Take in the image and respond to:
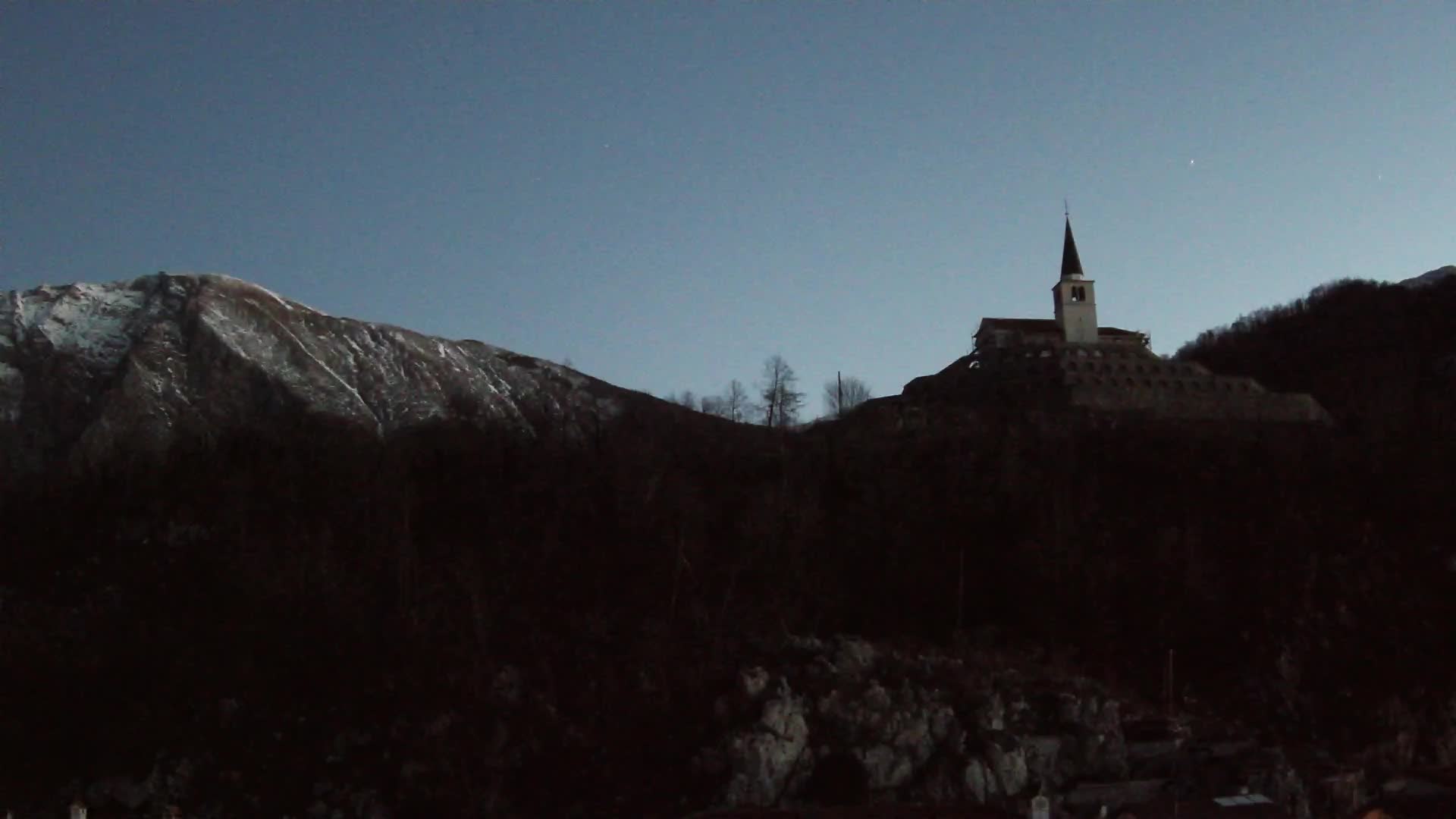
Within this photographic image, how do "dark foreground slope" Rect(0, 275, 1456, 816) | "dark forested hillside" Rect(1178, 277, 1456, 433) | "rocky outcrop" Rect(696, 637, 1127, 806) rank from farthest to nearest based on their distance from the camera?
"dark forested hillside" Rect(1178, 277, 1456, 433) → "dark foreground slope" Rect(0, 275, 1456, 816) → "rocky outcrop" Rect(696, 637, 1127, 806)

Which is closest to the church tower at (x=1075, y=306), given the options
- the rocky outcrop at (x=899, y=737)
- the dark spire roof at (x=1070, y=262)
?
the dark spire roof at (x=1070, y=262)

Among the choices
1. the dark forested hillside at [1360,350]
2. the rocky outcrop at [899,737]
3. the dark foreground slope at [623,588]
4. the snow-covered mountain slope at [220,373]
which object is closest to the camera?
the rocky outcrop at [899,737]

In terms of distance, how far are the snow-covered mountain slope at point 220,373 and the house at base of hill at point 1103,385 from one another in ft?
69.7

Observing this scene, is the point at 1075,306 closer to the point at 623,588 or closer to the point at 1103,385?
the point at 1103,385

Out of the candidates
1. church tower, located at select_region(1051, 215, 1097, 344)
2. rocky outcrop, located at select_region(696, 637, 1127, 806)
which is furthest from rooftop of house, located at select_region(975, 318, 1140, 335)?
rocky outcrop, located at select_region(696, 637, 1127, 806)

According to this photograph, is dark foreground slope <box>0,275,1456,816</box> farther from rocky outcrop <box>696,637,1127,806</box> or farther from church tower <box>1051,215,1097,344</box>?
church tower <box>1051,215,1097,344</box>

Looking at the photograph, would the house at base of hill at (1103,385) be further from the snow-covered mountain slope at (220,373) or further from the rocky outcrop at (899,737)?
the rocky outcrop at (899,737)

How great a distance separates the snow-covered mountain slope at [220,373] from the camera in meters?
72.6

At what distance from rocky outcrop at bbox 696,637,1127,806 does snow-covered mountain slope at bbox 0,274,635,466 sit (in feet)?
106

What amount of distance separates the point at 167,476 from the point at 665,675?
29131 mm

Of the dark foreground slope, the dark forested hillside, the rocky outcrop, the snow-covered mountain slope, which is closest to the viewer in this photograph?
the rocky outcrop

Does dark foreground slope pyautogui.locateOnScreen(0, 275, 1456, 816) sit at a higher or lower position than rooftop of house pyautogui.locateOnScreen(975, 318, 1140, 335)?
lower

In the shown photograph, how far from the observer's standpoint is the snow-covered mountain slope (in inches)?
2857

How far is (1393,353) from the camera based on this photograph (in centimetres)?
10288
